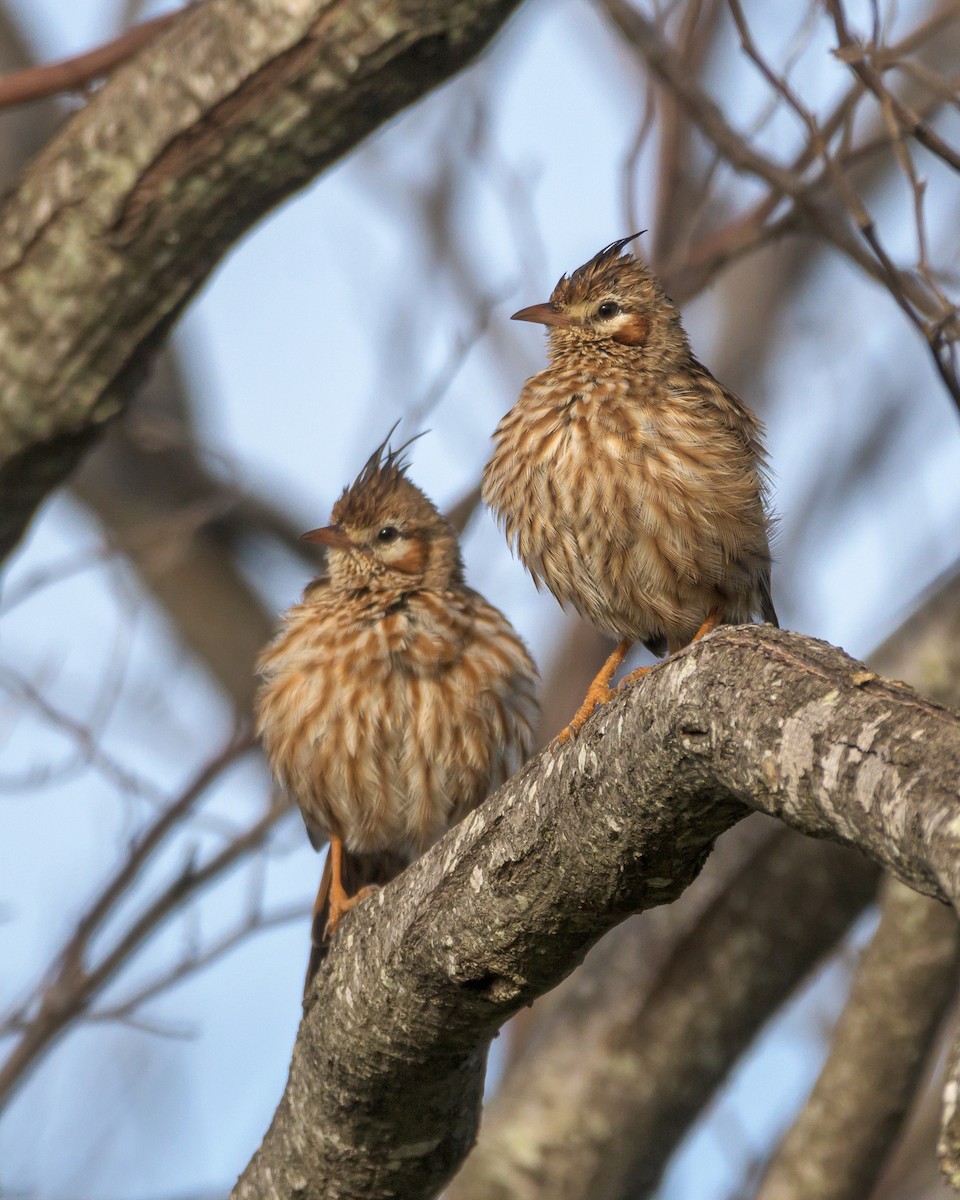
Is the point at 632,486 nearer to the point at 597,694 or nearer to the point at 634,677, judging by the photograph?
the point at 597,694

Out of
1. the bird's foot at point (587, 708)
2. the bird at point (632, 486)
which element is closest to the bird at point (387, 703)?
the bird at point (632, 486)

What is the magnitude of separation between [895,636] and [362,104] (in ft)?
9.44

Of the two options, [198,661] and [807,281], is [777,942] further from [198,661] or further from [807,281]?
[807,281]

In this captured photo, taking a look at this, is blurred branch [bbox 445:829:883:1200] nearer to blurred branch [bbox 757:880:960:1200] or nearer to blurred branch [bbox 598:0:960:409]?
blurred branch [bbox 757:880:960:1200]

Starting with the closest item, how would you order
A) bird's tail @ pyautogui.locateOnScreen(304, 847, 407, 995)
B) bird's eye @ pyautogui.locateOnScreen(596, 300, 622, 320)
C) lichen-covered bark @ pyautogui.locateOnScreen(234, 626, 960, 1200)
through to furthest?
lichen-covered bark @ pyautogui.locateOnScreen(234, 626, 960, 1200) → bird's eye @ pyautogui.locateOnScreen(596, 300, 622, 320) → bird's tail @ pyautogui.locateOnScreen(304, 847, 407, 995)

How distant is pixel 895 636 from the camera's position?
19.1ft

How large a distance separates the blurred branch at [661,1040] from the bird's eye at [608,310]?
7.49 ft

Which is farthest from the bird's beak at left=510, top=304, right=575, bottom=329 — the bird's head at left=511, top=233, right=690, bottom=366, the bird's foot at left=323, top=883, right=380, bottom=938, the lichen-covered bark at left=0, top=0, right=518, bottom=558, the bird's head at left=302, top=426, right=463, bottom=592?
the bird's foot at left=323, top=883, right=380, bottom=938

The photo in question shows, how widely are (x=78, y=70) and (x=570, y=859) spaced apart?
3046mm

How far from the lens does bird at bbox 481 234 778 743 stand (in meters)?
4.14

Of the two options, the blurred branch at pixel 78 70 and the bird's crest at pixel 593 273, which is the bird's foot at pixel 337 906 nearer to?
the bird's crest at pixel 593 273

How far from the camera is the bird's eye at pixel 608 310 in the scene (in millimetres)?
4770

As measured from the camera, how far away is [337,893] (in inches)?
200

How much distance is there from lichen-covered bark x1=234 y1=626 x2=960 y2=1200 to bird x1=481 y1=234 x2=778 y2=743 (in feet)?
2.55
